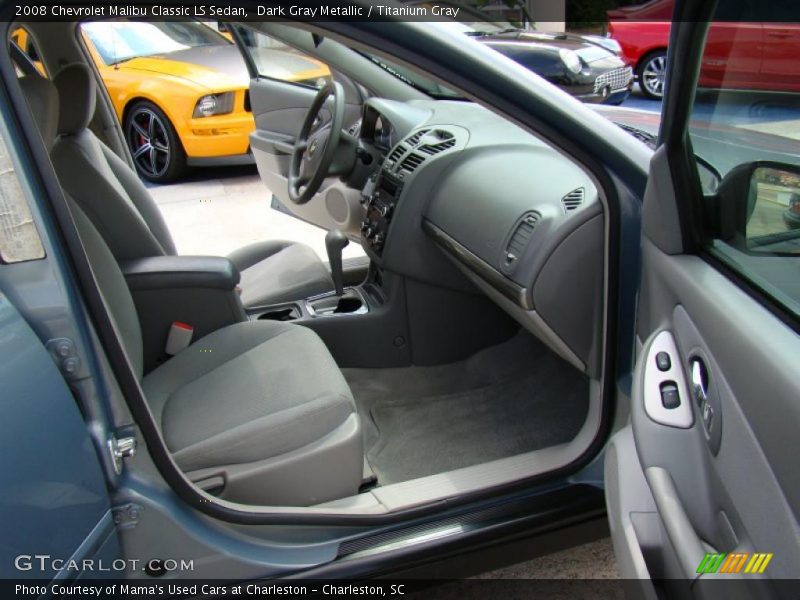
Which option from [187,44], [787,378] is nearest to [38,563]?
[787,378]

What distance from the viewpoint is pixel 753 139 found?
47.8 inches

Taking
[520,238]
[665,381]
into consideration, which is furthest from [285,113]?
[665,381]

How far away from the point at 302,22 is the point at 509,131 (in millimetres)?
1121

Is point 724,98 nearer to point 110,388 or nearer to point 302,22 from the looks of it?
point 302,22

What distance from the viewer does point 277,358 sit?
71.9 inches

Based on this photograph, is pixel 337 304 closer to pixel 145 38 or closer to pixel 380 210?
pixel 380 210

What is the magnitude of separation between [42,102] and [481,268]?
44.8 inches

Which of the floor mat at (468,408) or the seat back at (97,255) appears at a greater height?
the seat back at (97,255)

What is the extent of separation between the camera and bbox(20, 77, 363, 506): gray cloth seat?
153 cm

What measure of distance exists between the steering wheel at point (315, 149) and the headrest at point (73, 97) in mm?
817

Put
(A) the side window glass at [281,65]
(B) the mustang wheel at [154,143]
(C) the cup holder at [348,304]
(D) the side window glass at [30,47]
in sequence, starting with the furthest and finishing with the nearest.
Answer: (B) the mustang wheel at [154,143] → (A) the side window glass at [281,65] → (C) the cup holder at [348,304] → (D) the side window glass at [30,47]

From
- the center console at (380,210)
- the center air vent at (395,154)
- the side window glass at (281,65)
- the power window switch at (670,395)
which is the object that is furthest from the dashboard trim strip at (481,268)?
the side window glass at (281,65)

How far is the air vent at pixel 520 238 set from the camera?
1754 millimetres

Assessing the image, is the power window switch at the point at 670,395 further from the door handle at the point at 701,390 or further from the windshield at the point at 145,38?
the windshield at the point at 145,38
